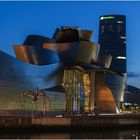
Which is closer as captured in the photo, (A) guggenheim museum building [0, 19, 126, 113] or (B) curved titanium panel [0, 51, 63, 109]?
(B) curved titanium panel [0, 51, 63, 109]

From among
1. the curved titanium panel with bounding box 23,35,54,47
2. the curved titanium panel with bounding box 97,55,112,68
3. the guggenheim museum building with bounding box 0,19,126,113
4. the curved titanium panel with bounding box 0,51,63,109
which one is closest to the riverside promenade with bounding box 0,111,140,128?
the curved titanium panel with bounding box 0,51,63,109

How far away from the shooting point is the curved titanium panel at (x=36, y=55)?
57422mm

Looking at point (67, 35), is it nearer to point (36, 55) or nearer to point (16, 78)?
point (36, 55)

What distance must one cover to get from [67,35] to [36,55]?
380 inches

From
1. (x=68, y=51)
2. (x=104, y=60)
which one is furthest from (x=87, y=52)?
(x=104, y=60)

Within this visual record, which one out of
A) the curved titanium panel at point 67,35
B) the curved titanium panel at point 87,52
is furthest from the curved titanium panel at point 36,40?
the curved titanium panel at point 87,52

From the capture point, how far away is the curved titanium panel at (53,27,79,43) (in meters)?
65.9

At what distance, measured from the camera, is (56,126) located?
132 feet

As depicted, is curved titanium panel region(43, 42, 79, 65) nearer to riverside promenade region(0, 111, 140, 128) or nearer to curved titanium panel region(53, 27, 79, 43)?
curved titanium panel region(53, 27, 79, 43)

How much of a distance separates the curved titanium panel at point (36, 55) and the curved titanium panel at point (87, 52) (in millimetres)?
5505

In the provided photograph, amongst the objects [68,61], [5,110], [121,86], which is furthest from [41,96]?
[121,86]

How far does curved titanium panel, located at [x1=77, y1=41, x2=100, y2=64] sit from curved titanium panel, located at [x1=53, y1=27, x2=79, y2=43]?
6.59 feet

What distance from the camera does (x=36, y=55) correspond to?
192ft

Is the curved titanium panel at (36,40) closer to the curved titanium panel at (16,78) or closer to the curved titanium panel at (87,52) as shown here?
the curved titanium panel at (87,52)
